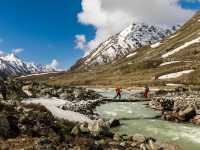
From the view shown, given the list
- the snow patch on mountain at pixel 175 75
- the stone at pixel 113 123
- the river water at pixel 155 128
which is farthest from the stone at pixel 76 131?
the snow patch on mountain at pixel 175 75

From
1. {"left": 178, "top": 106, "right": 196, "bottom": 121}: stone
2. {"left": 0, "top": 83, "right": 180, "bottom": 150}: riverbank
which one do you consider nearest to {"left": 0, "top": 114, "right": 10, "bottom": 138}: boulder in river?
{"left": 0, "top": 83, "right": 180, "bottom": 150}: riverbank

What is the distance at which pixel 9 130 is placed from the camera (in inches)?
915

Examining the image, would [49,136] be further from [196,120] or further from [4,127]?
[196,120]

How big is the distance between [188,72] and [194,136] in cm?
8477

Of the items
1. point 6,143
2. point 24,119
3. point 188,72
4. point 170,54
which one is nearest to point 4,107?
point 24,119

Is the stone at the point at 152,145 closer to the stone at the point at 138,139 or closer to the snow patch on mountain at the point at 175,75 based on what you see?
the stone at the point at 138,139

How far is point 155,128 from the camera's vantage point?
119ft

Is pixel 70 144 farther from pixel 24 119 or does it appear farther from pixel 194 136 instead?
pixel 194 136

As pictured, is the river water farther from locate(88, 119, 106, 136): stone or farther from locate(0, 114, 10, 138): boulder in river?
locate(0, 114, 10, 138): boulder in river

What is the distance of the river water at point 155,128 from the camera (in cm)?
3038

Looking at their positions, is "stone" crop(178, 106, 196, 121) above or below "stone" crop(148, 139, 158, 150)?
above

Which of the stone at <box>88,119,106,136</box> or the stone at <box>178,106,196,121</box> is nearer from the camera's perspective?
the stone at <box>88,119,106,136</box>

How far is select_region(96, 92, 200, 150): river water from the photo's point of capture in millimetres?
30375

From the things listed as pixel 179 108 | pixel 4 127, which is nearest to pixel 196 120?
pixel 179 108
